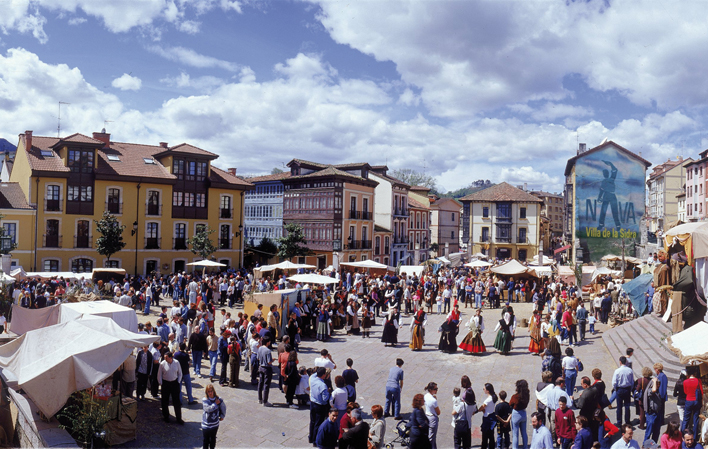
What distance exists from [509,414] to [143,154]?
3672 centimetres

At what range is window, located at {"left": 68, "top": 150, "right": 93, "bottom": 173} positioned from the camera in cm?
3328

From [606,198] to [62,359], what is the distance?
4905 cm

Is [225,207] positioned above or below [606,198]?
below

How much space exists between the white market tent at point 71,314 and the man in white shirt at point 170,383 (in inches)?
107

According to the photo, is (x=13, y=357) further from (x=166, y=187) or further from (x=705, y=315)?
(x=166, y=187)

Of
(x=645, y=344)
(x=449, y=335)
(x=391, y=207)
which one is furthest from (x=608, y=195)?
(x=449, y=335)

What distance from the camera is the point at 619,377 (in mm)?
10008

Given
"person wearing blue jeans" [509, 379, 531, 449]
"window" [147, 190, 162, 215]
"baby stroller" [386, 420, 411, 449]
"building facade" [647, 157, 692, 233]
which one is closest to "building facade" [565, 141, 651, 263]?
"building facade" [647, 157, 692, 233]

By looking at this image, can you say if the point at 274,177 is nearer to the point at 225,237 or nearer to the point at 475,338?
the point at 225,237

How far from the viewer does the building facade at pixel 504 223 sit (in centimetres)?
6047

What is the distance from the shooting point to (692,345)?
9406mm

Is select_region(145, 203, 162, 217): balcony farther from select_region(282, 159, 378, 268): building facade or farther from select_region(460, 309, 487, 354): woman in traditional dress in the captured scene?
select_region(460, 309, 487, 354): woman in traditional dress

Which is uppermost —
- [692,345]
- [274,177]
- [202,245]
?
[274,177]

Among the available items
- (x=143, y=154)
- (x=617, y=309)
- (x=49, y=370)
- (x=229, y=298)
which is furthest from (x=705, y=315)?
(x=143, y=154)
